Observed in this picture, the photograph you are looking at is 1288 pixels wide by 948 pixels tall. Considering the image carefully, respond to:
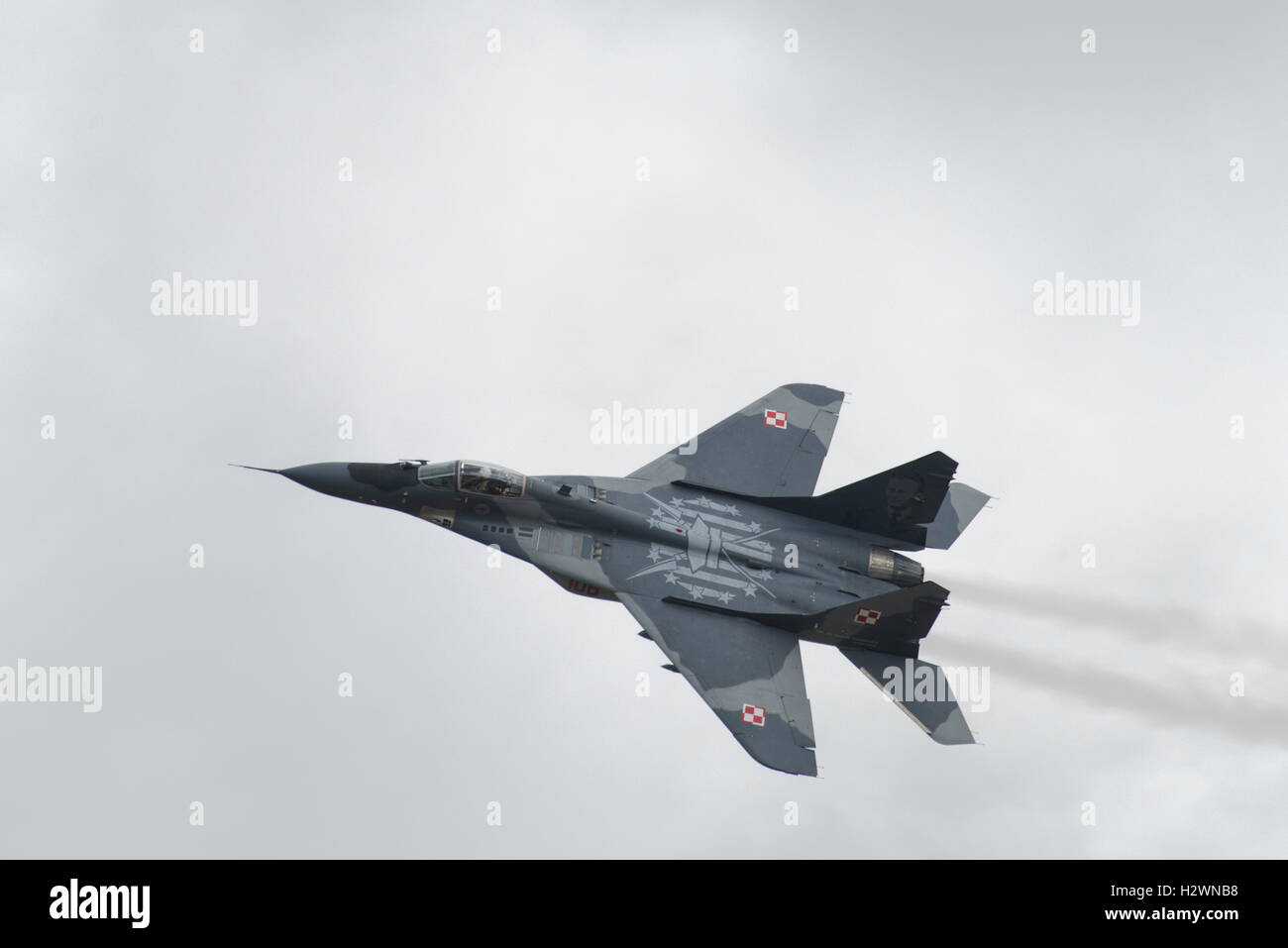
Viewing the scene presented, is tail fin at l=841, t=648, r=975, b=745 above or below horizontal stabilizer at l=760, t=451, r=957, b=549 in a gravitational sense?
below

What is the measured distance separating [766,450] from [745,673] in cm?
787

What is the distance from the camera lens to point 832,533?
163ft

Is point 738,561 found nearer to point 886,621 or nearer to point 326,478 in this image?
point 886,621

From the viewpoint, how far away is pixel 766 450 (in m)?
51.9

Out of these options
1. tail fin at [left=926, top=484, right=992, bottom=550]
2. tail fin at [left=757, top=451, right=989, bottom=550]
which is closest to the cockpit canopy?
tail fin at [left=757, top=451, right=989, bottom=550]

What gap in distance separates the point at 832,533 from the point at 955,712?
238 inches

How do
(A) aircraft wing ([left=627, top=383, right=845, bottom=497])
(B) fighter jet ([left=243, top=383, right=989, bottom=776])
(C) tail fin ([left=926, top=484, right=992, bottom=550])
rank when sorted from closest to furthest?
(B) fighter jet ([left=243, top=383, right=989, bottom=776]) → (A) aircraft wing ([left=627, top=383, right=845, bottom=497]) → (C) tail fin ([left=926, top=484, right=992, bottom=550])

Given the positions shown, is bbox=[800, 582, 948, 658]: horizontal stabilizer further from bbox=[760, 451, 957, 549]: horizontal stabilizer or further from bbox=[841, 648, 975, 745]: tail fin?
bbox=[760, 451, 957, 549]: horizontal stabilizer

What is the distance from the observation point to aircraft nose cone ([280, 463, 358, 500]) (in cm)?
4712

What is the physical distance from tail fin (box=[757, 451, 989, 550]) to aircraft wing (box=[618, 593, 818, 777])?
3964mm
